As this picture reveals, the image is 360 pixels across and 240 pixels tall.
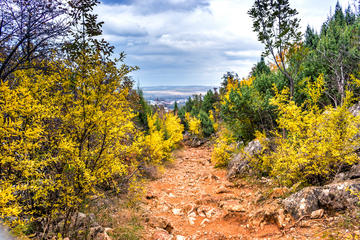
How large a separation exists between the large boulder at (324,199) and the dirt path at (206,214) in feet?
2.55

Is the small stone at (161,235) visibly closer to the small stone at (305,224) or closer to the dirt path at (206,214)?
the dirt path at (206,214)

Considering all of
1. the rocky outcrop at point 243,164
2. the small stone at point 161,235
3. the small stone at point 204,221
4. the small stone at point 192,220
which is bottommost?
the small stone at point 192,220

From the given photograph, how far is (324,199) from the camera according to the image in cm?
505

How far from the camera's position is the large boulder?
4.66 metres

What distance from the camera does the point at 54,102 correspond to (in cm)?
428

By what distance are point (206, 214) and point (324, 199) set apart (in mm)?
3979

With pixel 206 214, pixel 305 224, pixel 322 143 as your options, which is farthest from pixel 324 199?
pixel 206 214

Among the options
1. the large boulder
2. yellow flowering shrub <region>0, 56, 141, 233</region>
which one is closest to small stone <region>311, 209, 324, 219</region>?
the large boulder

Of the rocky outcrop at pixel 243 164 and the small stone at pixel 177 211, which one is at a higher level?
the rocky outcrop at pixel 243 164

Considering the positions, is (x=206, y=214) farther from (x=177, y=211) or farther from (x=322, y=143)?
(x=322, y=143)

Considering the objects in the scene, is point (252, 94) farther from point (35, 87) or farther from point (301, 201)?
point (35, 87)

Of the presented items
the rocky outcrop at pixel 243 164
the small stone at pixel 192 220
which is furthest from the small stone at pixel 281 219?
the rocky outcrop at pixel 243 164

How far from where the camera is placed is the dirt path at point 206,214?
5796mm

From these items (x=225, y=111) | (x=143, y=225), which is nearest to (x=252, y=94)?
(x=225, y=111)
